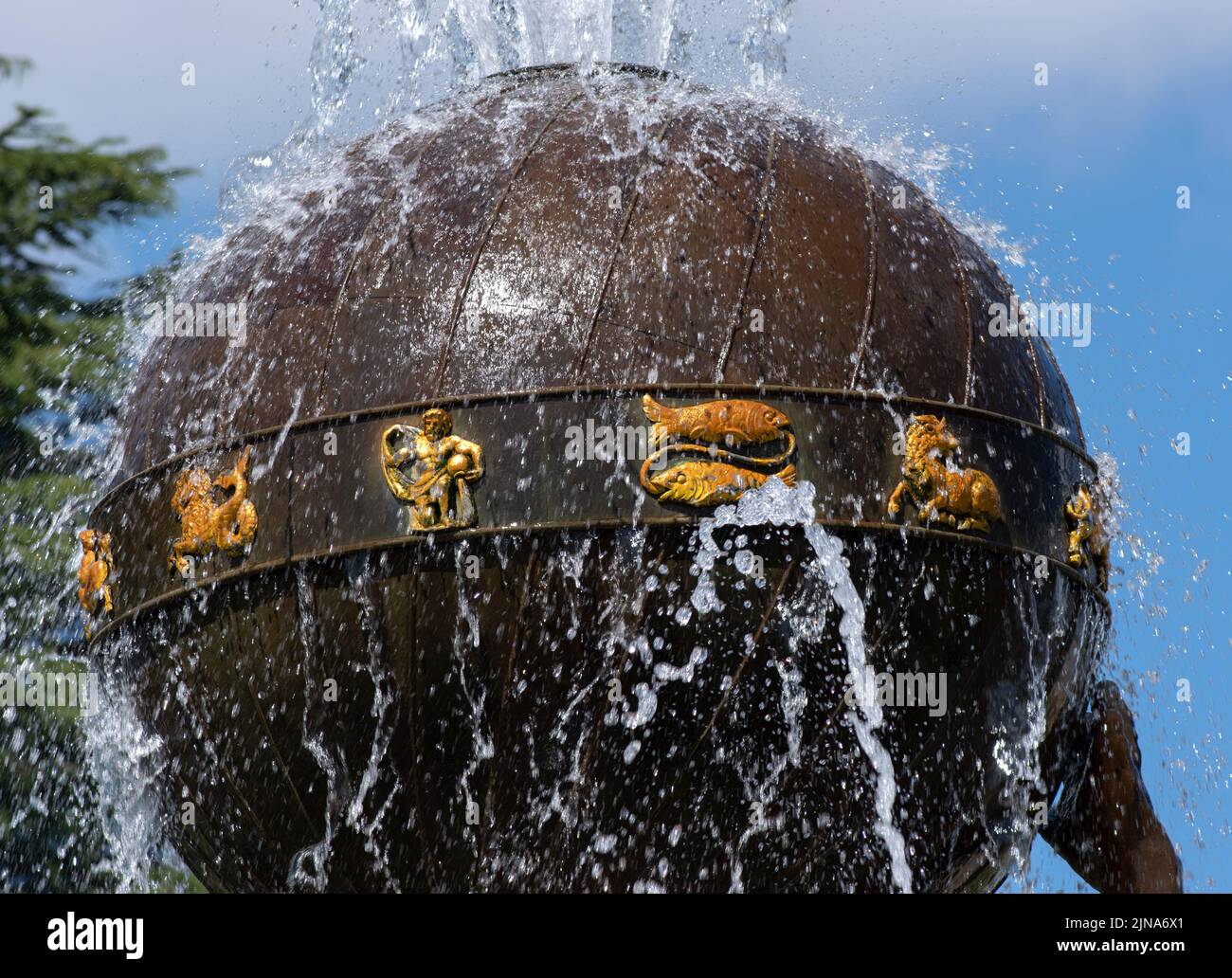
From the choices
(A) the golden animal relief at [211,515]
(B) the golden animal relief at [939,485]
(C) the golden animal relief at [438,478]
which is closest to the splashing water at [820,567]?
(B) the golden animal relief at [939,485]

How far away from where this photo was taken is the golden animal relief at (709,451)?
6105 millimetres

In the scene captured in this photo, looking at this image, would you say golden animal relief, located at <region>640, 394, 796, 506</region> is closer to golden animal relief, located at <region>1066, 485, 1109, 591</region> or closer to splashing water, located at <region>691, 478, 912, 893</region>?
splashing water, located at <region>691, 478, 912, 893</region>

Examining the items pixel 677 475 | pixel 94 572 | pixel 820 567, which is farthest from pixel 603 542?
pixel 94 572

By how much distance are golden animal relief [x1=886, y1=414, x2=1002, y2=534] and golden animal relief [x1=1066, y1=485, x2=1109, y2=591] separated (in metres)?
0.50

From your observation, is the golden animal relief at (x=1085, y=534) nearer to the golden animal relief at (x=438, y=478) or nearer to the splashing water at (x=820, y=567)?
the splashing water at (x=820, y=567)

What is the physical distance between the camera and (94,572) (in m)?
7.04

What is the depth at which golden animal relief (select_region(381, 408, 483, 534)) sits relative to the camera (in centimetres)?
613

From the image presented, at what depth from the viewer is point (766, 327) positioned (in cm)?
634

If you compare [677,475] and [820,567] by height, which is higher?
[677,475]

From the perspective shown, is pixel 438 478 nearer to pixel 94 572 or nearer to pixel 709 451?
pixel 709 451

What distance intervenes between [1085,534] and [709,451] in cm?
166

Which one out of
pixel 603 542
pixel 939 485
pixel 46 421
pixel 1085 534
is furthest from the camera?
pixel 46 421

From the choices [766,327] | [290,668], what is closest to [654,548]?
[766,327]
